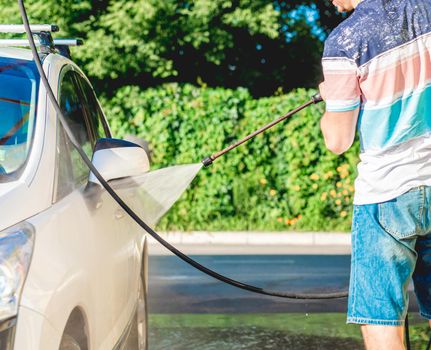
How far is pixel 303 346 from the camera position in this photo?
6594 mm

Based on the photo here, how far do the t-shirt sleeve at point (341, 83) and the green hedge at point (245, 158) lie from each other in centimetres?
1115

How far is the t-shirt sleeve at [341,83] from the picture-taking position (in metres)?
3.34

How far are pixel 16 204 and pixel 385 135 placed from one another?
4.17 feet

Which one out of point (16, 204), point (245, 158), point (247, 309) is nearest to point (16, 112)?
point (16, 204)

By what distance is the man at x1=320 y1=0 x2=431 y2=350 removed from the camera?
3.35 metres

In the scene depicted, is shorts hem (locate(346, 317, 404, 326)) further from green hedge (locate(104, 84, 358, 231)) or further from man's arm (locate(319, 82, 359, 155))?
green hedge (locate(104, 84, 358, 231))

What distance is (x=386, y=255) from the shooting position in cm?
337

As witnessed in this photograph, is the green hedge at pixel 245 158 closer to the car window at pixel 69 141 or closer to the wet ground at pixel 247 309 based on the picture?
the wet ground at pixel 247 309

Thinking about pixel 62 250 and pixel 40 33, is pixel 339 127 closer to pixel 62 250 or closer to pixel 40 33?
pixel 62 250

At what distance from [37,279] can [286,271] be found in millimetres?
7627

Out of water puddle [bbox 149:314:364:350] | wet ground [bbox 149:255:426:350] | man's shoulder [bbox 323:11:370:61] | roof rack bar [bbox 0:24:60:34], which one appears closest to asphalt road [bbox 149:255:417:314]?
wet ground [bbox 149:255:426:350]

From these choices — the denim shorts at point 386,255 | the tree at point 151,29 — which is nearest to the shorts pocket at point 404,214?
the denim shorts at point 386,255

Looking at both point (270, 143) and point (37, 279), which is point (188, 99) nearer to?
point (270, 143)

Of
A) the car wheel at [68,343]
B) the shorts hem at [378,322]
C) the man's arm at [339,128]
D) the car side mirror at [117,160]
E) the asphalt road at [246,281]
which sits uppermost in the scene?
the man's arm at [339,128]
